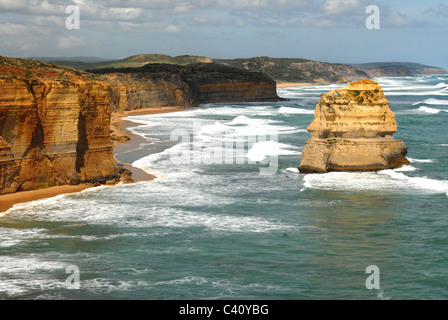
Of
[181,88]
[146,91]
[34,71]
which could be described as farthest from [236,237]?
[181,88]

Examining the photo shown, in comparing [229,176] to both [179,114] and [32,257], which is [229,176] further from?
[179,114]

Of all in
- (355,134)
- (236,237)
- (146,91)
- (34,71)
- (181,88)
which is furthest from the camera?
(181,88)

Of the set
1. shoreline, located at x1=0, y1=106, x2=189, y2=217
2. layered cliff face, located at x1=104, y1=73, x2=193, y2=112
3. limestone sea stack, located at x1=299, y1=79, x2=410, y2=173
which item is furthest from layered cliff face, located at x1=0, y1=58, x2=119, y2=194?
layered cliff face, located at x1=104, y1=73, x2=193, y2=112

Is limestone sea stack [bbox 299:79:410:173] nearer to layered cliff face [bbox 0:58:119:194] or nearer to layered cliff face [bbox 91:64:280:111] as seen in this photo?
layered cliff face [bbox 0:58:119:194]

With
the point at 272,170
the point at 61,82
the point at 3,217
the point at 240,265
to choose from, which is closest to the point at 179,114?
the point at 272,170

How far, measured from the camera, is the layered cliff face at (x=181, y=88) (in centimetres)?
8612

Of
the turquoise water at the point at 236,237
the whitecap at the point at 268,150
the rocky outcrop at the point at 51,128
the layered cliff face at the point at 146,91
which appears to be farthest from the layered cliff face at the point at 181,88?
the turquoise water at the point at 236,237

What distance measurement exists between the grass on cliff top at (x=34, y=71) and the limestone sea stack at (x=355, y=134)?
11.7 m

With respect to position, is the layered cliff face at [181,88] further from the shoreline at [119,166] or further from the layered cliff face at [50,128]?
the layered cliff face at [50,128]

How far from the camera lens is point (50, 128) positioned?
1169 inches

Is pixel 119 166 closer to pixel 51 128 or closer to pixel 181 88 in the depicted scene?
pixel 51 128

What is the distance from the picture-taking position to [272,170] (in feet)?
120

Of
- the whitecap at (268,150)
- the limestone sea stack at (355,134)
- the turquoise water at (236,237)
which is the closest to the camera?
the turquoise water at (236,237)

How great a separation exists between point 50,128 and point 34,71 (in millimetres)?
3083
